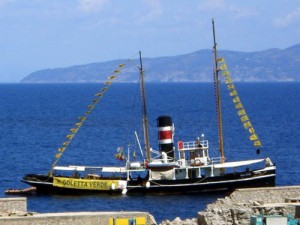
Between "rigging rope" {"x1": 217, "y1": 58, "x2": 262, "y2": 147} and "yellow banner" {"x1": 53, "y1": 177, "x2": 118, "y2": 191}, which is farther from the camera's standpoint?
"rigging rope" {"x1": 217, "y1": 58, "x2": 262, "y2": 147}

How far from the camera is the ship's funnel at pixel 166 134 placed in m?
67.3

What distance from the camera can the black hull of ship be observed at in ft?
216

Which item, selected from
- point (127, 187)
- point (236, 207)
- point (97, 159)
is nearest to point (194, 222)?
point (236, 207)

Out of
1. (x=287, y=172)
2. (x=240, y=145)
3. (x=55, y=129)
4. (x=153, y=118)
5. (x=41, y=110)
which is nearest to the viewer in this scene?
(x=287, y=172)

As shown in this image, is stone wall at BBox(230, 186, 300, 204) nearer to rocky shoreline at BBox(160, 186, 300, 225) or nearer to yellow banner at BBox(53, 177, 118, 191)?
rocky shoreline at BBox(160, 186, 300, 225)

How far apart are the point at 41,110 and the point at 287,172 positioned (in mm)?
96018

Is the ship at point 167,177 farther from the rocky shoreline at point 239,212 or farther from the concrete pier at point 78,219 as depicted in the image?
the concrete pier at point 78,219

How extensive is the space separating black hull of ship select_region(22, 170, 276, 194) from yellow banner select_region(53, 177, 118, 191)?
0.68 feet

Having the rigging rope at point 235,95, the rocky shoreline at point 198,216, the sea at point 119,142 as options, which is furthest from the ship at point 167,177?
the rocky shoreline at point 198,216

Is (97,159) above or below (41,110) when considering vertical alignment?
below

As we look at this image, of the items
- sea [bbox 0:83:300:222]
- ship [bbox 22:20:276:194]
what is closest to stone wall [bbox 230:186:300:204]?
sea [bbox 0:83:300:222]

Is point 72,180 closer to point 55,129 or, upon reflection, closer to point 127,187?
point 127,187

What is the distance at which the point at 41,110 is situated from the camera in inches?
6590

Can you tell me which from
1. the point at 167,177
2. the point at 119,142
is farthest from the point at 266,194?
the point at 119,142
